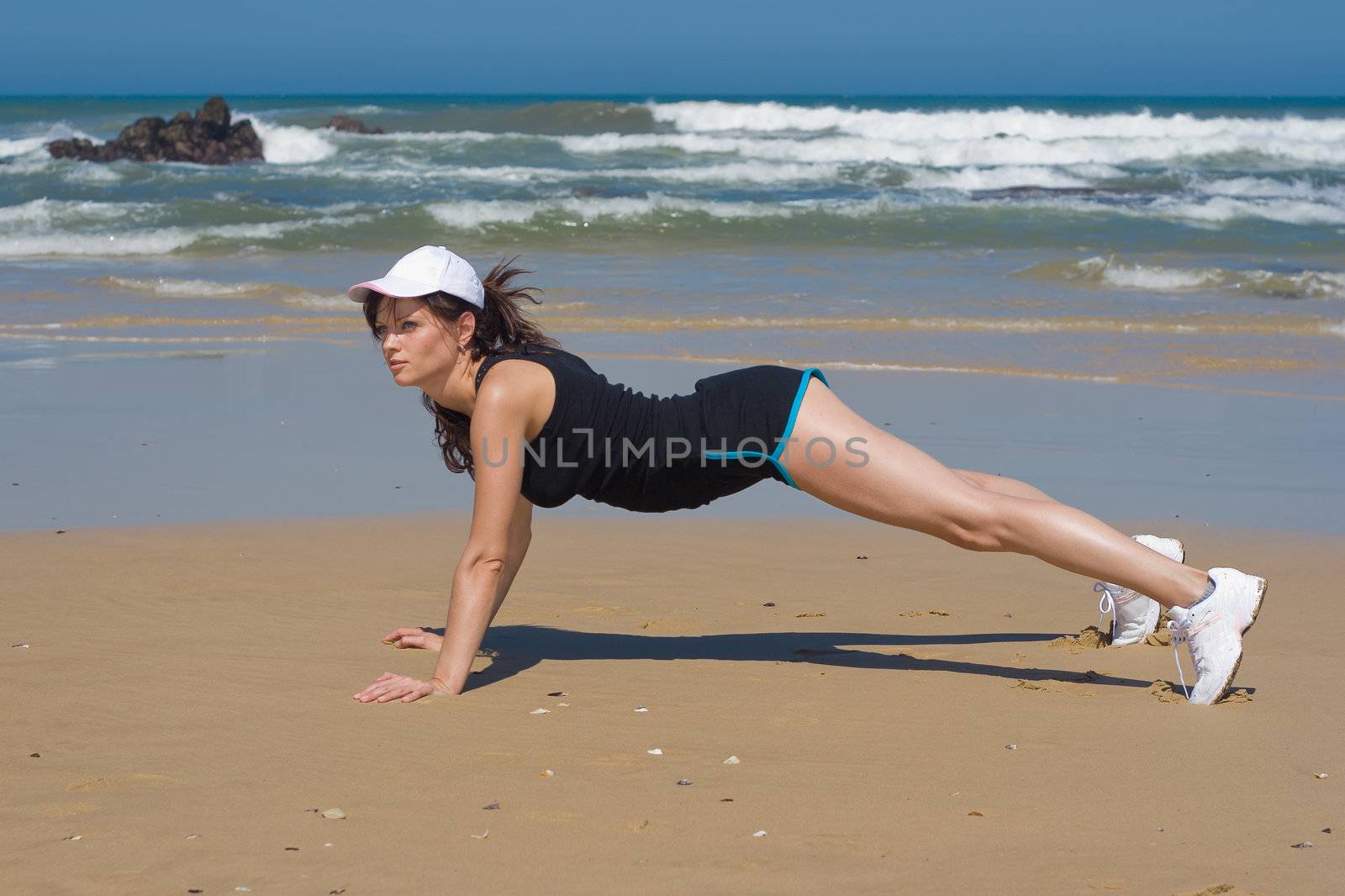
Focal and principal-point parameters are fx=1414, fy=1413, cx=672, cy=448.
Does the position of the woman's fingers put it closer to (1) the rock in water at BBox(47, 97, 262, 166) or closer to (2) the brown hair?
(2) the brown hair

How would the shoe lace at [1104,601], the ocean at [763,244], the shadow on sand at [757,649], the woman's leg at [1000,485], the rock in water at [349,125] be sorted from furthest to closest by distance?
1. the rock in water at [349,125]
2. the ocean at [763,244]
3. the shoe lace at [1104,601]
4. the shadow on sand at [757,649]
5. the woman's leg at [1000,485]

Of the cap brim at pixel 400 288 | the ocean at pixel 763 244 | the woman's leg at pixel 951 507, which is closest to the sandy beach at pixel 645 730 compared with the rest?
the woman's leg at pixel 951 507

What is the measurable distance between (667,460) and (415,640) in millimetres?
988

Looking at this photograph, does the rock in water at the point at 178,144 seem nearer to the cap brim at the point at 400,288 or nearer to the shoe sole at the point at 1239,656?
the cap brim at the point at 400,288

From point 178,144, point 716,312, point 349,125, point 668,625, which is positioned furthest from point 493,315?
point 349,125

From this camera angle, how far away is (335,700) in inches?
142

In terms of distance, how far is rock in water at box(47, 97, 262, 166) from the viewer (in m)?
34.1

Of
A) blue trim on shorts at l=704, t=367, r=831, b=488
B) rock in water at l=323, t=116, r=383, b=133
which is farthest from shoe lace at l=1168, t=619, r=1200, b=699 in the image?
rock in water at l=323, t=116, r=383, b=133

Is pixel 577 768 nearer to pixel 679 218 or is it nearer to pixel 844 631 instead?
pixel 844 631

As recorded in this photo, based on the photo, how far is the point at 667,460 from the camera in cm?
369

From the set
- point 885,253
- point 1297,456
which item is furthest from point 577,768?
point 885,253

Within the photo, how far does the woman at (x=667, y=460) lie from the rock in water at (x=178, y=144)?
33030 mm

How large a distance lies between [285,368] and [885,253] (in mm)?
9675

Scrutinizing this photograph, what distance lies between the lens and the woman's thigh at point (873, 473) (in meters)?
3.64
